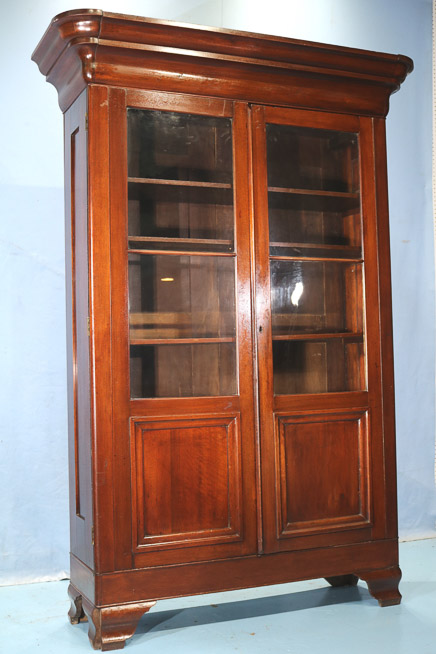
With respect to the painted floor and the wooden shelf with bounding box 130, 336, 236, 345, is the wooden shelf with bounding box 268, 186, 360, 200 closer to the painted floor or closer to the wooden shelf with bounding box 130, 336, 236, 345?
the wooden shelf with bounding box 130, 336, 236, 345

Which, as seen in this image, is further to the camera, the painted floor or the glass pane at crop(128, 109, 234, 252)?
the glass pane at crop(128, 109, 234, 252)

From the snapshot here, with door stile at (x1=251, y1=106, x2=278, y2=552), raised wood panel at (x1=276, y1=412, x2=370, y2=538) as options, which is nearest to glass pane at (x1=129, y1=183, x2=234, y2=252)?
door stile at (x1=251, y1=106, x2=278, y2=552)

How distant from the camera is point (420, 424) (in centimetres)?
452

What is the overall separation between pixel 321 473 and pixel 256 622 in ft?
2.19

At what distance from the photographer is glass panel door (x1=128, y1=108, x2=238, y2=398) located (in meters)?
2.99

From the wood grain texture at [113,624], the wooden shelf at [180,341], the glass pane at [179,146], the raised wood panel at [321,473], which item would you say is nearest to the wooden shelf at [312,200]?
the glass pane at [179,146]

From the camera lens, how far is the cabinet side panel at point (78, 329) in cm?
294

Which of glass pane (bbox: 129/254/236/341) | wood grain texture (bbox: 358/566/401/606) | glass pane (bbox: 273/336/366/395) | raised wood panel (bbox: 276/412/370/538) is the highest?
glass pane (bbox: 129/254/236/341)

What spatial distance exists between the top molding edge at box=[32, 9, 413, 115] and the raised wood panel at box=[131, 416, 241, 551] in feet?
4.61

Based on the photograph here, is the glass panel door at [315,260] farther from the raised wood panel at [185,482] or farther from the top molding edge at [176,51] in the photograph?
the raised wood panel at [185,482]

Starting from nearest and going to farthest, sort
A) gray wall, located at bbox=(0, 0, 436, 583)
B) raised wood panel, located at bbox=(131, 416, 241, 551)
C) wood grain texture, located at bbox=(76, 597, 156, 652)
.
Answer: wood grain texture, located at bbox=(76, 597, 156, 652), raised wood panel, located at bbox=(131, 416, 241, 551), gray wall, located at bbox=(0, 0, 436, 583)

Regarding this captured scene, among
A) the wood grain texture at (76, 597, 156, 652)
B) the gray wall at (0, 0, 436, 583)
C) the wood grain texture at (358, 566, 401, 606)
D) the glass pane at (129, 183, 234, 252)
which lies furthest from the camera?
the gray wall at (0, 0, 436, 583)

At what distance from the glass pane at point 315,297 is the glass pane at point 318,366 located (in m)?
0.06

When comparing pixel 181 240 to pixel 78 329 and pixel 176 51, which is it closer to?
pixel 78 329
